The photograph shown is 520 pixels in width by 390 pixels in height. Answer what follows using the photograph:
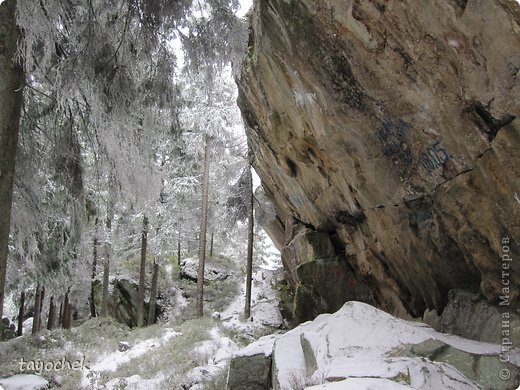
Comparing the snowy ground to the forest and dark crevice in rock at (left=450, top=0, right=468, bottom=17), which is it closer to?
the forest

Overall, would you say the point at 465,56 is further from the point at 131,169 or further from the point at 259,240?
the point at 259,240

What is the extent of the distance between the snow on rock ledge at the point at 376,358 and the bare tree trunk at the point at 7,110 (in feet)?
11.2

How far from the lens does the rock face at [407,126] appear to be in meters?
5.46

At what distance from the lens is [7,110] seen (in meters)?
4.05

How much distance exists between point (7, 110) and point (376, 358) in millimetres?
5138

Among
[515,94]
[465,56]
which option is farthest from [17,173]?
[515,94]

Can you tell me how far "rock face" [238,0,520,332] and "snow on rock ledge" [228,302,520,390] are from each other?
1325 millimetres

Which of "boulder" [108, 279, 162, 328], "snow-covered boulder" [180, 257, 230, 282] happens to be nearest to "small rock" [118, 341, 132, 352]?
"boulder" [108, 279, 162, 328]

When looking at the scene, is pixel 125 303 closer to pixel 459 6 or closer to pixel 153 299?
pixel 153 299

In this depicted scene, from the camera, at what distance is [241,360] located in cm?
721

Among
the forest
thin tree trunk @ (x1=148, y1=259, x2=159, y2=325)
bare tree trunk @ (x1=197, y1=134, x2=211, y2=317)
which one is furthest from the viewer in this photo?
thin tree trunk @ (x1=148, y1=259, x2=159, y2=325)

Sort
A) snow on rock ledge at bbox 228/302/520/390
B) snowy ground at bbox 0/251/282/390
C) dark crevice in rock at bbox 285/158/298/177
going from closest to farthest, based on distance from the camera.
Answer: snow on rock ledge at bbox 228/302/520/390
snowy ground at bbox 0/251/282/390
dark crevice in rock at bbox 285/158/298/177

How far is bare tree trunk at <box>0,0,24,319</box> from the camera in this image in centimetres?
396

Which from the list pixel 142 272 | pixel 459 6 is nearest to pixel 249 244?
pixel 142 272
